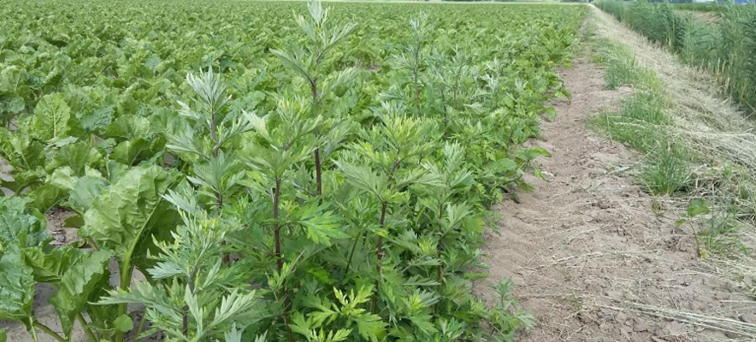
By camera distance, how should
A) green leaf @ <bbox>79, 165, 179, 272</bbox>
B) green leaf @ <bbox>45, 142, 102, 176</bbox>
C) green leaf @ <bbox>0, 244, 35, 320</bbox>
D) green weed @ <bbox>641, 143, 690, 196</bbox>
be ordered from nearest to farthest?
green leaf @ <bbox>0, 244, 35, 320</bbox>, green leaf @ <bbox>79, 165, 179, 272</bbox>, green leaf @ <bbox>45, 142, 102, 176</bbox>, green weed @ <bbox>641, 143, 690, 196</bbox>

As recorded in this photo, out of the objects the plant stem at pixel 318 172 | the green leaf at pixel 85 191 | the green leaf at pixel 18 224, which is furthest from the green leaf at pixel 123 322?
the plant stem at pixel 318 172

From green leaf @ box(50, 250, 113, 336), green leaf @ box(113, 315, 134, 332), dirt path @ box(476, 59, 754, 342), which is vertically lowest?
dirt path @ box(476, 59, 754, 342)

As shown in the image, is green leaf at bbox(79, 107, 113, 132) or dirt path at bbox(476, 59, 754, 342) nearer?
dirt path at bbox(476, 59, 754, 342)

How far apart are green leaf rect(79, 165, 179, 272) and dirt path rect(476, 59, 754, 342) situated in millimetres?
1642

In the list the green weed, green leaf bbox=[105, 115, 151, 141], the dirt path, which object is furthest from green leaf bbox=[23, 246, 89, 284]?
the green weed

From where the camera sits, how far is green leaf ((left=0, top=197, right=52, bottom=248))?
2299 millimetres

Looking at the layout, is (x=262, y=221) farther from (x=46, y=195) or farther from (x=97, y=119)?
(x=97, y=119)

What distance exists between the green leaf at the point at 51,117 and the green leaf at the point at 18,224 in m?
1.41

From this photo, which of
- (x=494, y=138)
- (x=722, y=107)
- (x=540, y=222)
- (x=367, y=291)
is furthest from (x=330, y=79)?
(x=722, y=107)

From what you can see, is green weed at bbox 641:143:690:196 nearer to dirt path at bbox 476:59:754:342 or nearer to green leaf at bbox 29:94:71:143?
dirt path at bbox 476:59:754:342

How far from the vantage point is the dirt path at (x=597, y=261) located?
279 centimetres

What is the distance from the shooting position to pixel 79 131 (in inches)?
150

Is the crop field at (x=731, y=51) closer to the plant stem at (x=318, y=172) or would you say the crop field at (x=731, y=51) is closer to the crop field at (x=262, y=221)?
the crop field at (x=262, y=221)

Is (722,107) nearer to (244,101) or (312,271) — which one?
(244,101)
